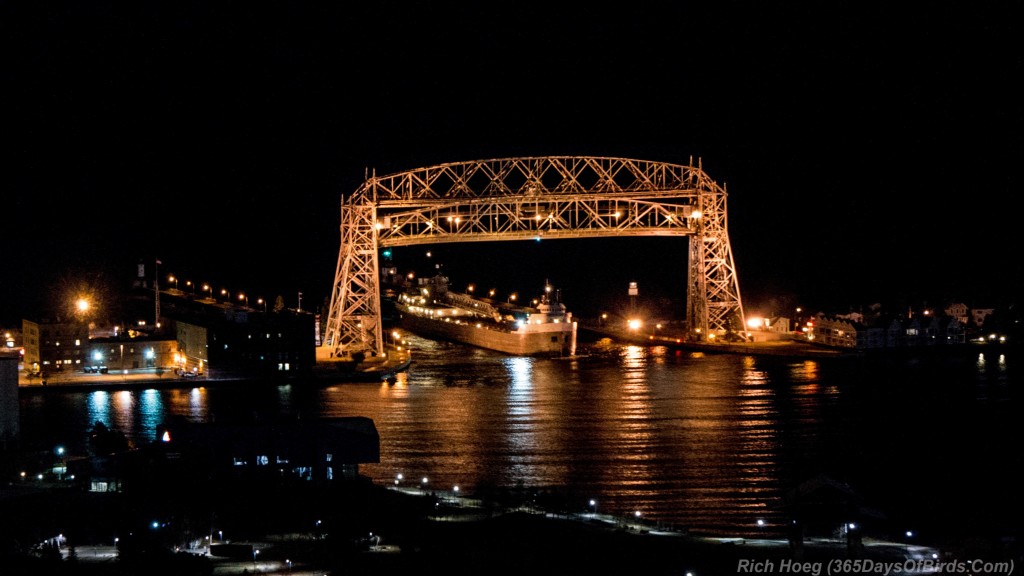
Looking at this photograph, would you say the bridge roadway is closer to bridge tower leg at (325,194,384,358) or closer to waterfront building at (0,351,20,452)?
bridge tower leg at (325,194,384,358)

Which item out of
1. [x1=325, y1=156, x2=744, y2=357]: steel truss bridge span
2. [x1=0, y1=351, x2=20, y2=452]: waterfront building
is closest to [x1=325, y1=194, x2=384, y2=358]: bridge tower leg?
[x1=325, y1=156, x2=744, y2=357]: steel truss bridge span

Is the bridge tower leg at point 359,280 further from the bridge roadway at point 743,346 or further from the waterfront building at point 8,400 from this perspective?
the waterfront building at point 8,400

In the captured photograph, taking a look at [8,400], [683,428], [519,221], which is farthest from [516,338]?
[8,400]

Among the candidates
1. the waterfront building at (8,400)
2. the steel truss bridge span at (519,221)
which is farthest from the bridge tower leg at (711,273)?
the waterfront building at (8,400)

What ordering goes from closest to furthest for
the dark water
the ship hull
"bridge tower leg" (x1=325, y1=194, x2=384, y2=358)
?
1. the dark water
2. "bridge tower leg" (x1=325, y1=194, x2=384, y2=358)
3. the ship hull

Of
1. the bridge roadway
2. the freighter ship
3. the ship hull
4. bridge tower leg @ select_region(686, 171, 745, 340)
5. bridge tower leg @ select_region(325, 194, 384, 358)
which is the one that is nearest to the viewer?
bridge tower leg @ select_region(325, 194, 384, 358)

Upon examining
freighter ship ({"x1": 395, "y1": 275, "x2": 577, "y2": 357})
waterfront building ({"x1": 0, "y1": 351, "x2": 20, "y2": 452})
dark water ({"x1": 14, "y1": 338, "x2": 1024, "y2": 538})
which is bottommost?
dark water ({"x1": 14, "y1": 338, "x2": 1024, "y2": 538})

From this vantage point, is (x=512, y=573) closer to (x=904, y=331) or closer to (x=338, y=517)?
(x=338, y=517)
